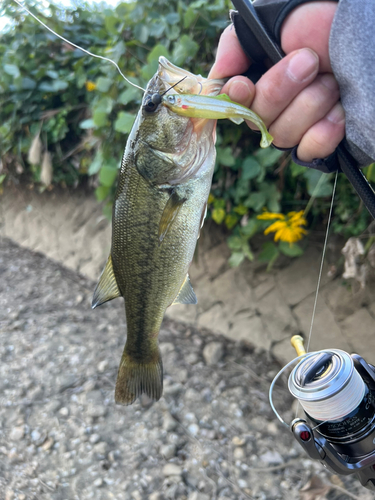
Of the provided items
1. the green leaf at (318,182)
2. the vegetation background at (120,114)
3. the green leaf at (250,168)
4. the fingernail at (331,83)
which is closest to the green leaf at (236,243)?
the vegetation background at (120,114)

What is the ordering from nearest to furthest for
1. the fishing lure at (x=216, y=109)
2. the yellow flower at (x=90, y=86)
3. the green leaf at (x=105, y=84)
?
the fishing lure at (x=216, y=109), the green leaf at (x=105, y=84), the yellow flower at (x=90, y=86)

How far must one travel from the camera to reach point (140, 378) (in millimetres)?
1516

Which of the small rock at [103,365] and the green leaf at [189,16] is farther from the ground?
the green leaf at [189,16]

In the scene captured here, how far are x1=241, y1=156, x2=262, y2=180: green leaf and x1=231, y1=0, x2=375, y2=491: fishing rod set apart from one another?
46.1 inches

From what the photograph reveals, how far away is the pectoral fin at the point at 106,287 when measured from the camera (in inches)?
53.7

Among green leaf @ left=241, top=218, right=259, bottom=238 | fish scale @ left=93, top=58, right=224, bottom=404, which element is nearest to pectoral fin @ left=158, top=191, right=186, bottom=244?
fish scale @ left=93, top=58, right=224, bottom=404

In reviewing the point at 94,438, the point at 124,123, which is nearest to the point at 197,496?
the point at 94,438

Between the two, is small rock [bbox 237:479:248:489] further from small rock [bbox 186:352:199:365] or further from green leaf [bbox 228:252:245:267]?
green leaf [bbox 228:252:245:267]

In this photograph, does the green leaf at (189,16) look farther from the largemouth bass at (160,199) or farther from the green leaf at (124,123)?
the largemouth bass at (160,199)

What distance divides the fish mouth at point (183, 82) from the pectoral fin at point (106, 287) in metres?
0.63

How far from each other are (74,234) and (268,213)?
2.61m

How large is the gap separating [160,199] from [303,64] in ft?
1.89

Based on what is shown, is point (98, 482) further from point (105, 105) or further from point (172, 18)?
point (172, 18)

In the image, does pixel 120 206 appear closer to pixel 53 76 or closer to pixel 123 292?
pixel 123 292
